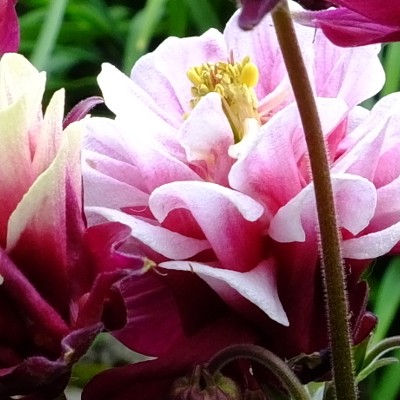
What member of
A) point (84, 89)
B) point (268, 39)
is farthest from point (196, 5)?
point (268, 39)

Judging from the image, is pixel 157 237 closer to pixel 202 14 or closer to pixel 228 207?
pixel 228 207

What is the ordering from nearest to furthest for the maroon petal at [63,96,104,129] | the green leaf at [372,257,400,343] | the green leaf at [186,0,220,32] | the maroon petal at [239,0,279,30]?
1. the maroon petal at [239,0,279,30]
2. the maroon petal at [63,96,104,129]
3. the green leaf at [372,257,400,343]
4. the green leaf at [186,0,220,32]

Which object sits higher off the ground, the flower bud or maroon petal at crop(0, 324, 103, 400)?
maroon petal at crop(0, 324, 103, 400)

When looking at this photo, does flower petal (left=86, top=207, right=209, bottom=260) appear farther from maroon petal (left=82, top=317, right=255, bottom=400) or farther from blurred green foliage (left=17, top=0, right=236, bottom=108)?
blurred green foliage (left=17, top=0, right=236, bottom=108)

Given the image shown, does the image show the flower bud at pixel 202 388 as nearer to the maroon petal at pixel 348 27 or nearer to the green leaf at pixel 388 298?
the maroon petal at pixel 348 27

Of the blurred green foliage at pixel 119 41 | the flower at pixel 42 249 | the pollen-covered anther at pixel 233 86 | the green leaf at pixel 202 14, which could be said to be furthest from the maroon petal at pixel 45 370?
the green leaf at pixel 202 14

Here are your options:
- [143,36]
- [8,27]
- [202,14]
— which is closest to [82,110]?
[8,27]

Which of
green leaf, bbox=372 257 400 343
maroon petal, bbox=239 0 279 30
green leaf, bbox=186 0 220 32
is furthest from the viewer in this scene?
green leaf, bbox=186 0 220 32

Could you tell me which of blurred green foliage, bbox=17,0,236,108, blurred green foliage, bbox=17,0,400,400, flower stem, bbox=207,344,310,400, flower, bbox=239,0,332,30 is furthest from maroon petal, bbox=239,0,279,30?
blurred green foliage, bbox=17,0,236,108
